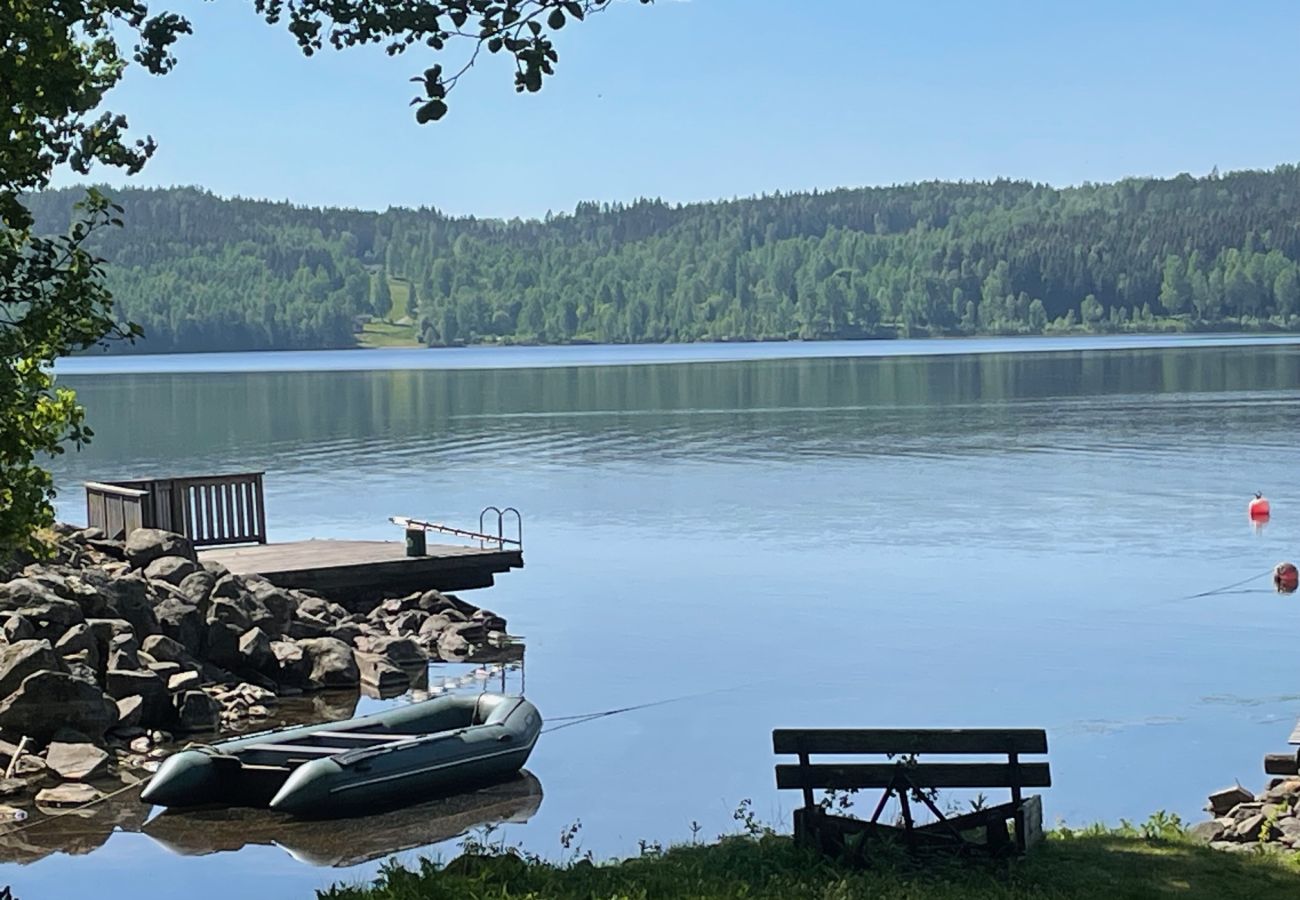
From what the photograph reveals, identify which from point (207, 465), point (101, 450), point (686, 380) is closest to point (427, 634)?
point (207, 465)

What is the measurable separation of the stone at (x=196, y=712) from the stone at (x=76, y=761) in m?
1.64

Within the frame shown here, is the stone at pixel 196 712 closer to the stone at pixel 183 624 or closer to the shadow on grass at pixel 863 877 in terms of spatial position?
the stone at pixel 183 624

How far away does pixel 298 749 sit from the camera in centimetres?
1599

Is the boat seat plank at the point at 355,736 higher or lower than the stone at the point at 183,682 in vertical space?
lower

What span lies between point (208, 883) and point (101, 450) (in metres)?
52.7

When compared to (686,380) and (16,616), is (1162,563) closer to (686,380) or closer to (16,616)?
(16,616)

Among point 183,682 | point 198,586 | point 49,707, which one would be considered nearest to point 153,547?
point 198,586

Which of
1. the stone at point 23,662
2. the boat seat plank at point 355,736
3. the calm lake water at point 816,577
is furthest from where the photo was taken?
the calm lake water at point 816,577

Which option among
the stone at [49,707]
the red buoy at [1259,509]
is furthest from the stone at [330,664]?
the red buoy at [1259,509]

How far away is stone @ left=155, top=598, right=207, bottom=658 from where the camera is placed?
2006cm

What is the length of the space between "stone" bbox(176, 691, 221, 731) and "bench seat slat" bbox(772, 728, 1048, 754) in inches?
367

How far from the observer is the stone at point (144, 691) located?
1819 centimetres

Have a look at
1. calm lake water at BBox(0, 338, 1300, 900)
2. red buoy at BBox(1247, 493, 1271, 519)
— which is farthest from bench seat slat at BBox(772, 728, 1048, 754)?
red buoy at BBox(1247, 493, 1271, 519)

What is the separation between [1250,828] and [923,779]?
11.8ft
